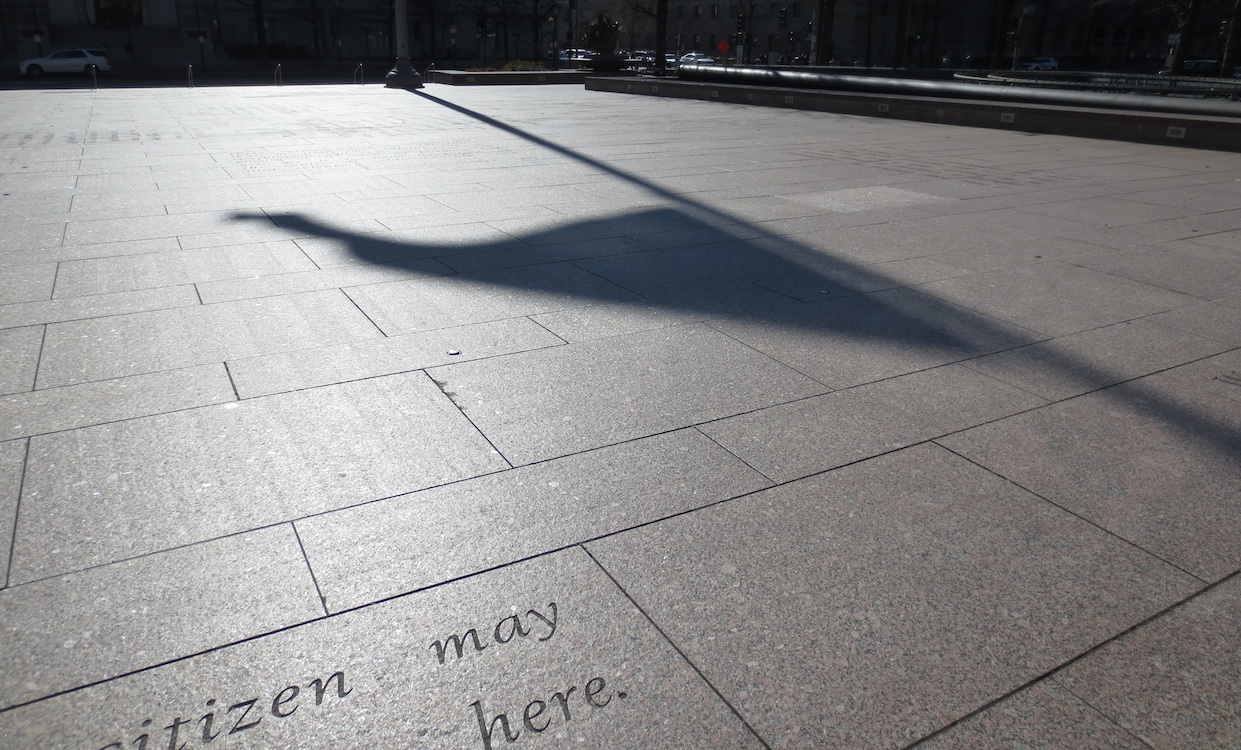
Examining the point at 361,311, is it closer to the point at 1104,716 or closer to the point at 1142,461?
the point at 1142,461

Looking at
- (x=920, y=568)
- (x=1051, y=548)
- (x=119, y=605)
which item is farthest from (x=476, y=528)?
(x=1051, y=548)

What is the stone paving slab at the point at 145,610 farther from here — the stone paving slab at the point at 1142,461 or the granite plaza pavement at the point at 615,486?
the stone paving slab at the point at 1142,461

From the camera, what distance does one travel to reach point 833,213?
→ 9859 millimetres

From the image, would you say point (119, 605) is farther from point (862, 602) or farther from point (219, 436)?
point (862, 602)

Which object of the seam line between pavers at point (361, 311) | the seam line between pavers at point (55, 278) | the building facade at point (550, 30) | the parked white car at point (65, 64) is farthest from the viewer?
the building facade at point (550, 30)

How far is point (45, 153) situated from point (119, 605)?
1396cm

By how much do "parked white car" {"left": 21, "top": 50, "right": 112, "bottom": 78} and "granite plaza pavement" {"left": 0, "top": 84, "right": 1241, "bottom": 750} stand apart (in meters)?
45.7

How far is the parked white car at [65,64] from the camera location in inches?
1775

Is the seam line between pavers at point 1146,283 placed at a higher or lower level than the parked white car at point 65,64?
lower

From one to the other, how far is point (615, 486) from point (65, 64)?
2128 inches

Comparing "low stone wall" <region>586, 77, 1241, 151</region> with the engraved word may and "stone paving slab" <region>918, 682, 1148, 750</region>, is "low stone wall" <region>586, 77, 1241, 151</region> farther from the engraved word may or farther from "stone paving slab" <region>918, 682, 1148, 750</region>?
the engraved word may

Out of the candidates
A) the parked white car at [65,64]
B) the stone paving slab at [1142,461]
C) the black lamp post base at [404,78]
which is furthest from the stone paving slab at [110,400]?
the parked white car at [65,64]

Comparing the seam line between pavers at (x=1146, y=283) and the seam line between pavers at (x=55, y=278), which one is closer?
the seam line between pavers at (x=55, y=278)

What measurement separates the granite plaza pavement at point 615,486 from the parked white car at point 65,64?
45.7 metres
